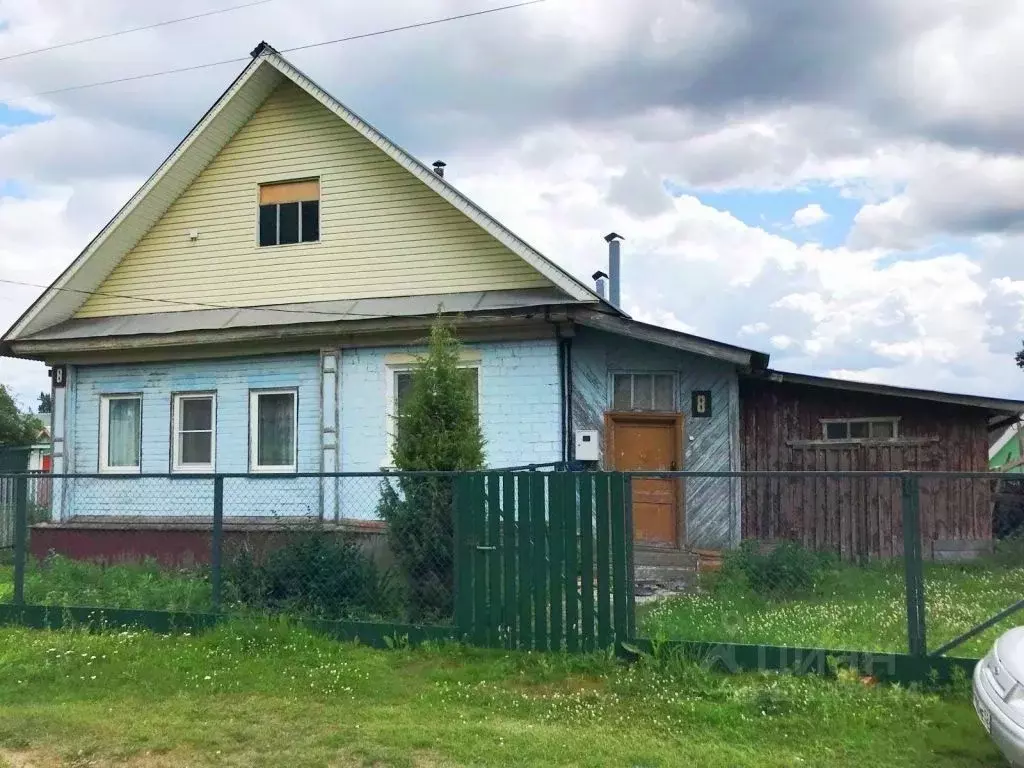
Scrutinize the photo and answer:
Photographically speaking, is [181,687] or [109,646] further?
[109,646]

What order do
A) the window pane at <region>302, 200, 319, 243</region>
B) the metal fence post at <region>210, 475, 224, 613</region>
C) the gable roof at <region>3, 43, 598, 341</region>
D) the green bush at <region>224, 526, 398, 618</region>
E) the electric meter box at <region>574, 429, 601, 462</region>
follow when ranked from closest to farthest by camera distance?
the green bush at <region>224, 526, 398, 618</region>, the metal fence post at <region>210, 475, 224, 613</region>, the electric meter box at <region>574, 429, 601, 462</region>, the gable roof at <region>3, 43, 598, 341</region>, the window pane at <region>302, 200, 319, 243</region>

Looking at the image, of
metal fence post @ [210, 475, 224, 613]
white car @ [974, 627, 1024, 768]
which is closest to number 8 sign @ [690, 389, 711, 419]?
metal fence post @ [210, 475, 224, 613]

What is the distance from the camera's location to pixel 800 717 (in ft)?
17.5

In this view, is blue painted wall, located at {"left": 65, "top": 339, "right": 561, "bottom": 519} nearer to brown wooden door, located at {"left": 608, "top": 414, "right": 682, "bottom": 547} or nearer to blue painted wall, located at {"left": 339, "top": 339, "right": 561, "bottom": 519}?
blue painted wall, located at {"left": 339, "top": 339, "right": 561, "bottom": 519}

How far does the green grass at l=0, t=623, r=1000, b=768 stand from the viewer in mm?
4961

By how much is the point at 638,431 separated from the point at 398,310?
3544mm

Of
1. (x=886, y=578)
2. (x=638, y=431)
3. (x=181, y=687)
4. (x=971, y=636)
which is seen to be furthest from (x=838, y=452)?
(x=181, y=687)

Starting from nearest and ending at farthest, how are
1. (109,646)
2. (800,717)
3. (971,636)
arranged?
(800,717) < (971,636) < (109,646)

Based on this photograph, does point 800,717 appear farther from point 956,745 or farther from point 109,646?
point 109,646

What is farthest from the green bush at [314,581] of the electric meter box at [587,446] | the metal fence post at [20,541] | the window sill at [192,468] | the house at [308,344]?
the window sill at [192,468]

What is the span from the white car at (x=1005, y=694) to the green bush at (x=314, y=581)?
4566mm

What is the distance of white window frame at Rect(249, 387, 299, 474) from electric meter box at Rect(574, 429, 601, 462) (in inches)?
161

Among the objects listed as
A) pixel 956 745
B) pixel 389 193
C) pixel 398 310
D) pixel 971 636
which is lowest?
pixel 956 745

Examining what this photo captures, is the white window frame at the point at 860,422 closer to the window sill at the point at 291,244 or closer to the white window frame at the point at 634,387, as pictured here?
the white window frame at the point at 634,387
